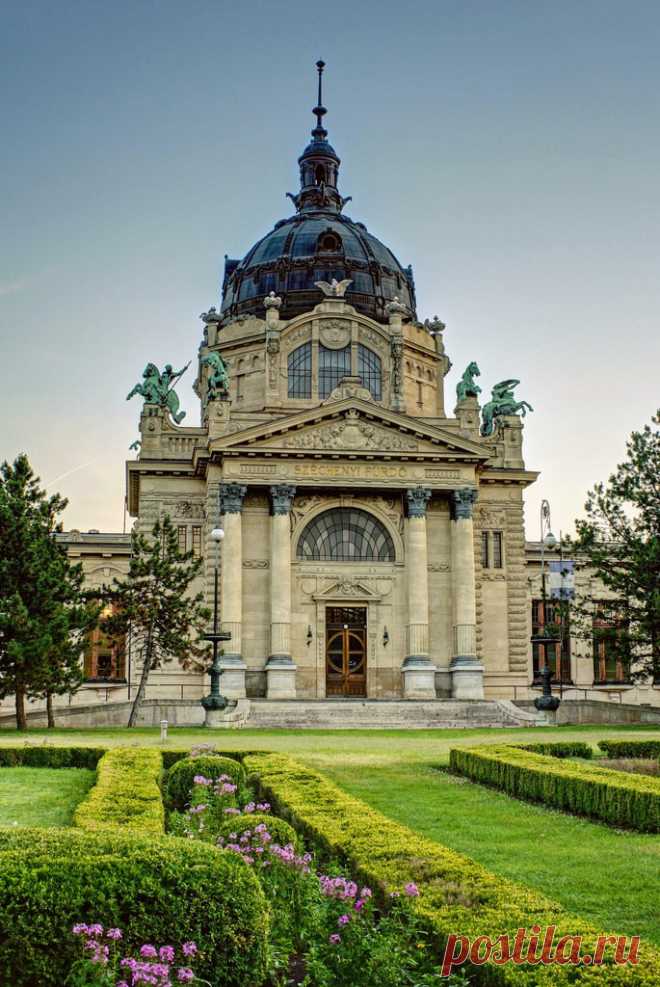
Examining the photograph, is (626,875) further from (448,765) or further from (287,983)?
(448,765)

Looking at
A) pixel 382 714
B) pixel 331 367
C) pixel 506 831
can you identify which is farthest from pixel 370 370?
pixel 506 831

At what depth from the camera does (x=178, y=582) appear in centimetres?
5031

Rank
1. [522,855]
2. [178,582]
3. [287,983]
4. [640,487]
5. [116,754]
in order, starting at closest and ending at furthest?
[287,983] < [522,855] < [116,754] < [640,487] < [178,582]

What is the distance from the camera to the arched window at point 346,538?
55.9m

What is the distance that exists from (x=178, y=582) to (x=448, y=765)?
2588 cm

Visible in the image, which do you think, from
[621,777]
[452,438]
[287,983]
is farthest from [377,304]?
[287,983]

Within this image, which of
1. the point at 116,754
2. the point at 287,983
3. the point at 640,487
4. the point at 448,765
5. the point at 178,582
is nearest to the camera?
the point at 287,983

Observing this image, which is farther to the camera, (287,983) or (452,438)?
(452,438)

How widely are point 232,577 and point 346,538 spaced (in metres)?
6.09

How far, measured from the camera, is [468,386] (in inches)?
2378

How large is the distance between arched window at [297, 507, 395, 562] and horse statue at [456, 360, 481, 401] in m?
8.88

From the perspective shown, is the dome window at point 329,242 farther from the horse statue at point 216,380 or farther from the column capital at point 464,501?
the column capital at point 464,501

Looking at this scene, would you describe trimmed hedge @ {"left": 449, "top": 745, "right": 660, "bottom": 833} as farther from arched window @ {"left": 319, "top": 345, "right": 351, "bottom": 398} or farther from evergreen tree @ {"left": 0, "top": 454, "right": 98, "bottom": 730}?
arched window @ {"left": 319, "top": 345, "right": 351, "bottom": 398}

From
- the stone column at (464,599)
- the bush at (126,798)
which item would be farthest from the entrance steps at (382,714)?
the bush at (126,798)
